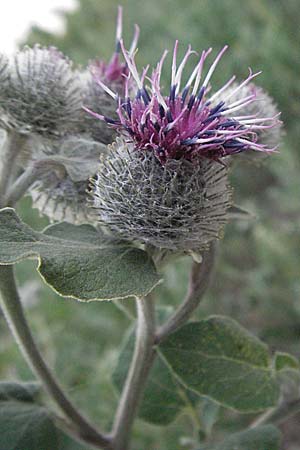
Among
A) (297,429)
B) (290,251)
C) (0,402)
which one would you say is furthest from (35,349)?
(297,429)

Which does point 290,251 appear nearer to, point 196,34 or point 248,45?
point 248,45

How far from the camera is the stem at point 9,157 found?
1.54 meters

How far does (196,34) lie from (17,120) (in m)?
3.97

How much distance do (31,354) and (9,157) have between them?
54cm

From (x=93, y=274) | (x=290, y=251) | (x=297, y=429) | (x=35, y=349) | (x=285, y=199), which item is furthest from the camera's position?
(x=285, y=199)

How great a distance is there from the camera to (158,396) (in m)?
2.00

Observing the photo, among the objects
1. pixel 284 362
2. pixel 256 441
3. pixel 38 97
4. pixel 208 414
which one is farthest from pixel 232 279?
pixel 38 97

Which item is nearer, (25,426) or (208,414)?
(25,426)

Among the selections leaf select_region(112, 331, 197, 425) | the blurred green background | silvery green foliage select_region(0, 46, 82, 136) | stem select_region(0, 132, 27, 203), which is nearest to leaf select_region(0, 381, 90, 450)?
leaf select_region(112, 331, 197, 425)

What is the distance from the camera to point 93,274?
1.23 meters

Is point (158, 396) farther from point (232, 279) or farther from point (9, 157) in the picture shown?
point (232, 279)

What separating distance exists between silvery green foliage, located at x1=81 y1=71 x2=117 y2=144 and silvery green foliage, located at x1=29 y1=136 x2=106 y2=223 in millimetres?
57

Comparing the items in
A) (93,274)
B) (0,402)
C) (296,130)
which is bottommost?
(0,402)

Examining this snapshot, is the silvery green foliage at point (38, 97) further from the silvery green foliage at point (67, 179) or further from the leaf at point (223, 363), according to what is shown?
the leaf at point (223, 363)
